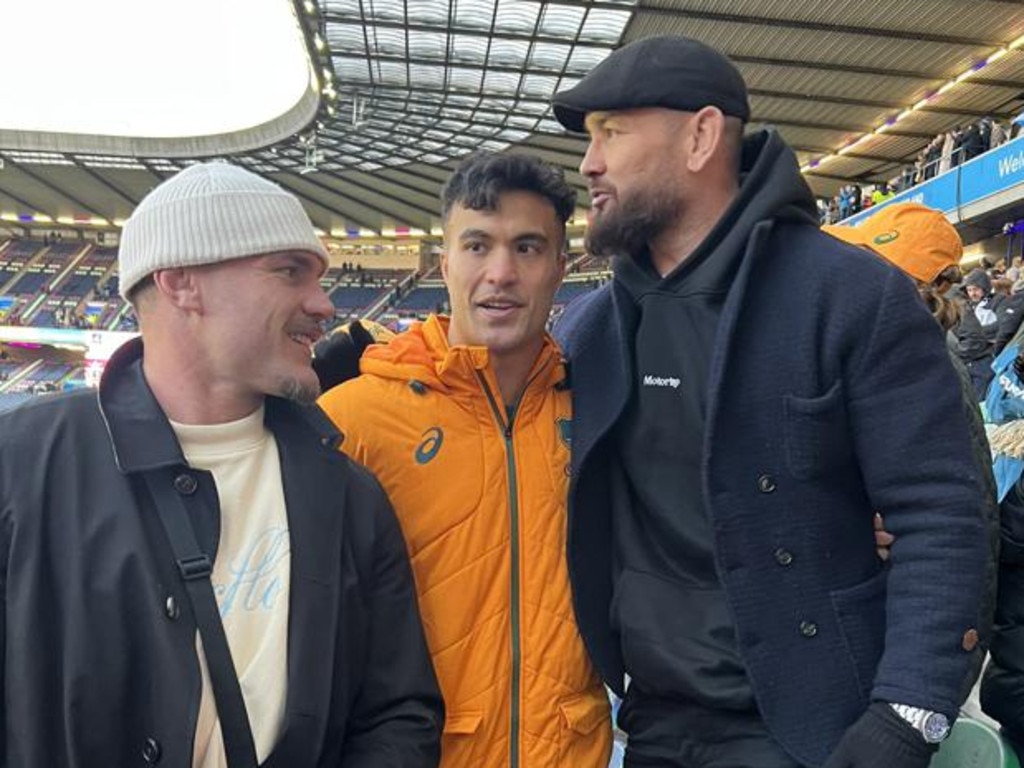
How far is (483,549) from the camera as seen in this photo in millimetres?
1808

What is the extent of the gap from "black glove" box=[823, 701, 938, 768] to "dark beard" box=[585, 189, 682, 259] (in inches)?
39.8

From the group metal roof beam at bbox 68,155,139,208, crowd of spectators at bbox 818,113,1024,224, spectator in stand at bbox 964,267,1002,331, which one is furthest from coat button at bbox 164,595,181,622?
metal roof beam at bbox 68,155,139,208

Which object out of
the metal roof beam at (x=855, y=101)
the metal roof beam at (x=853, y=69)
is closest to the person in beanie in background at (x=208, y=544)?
the metal roof beam at (x=853, y=69)

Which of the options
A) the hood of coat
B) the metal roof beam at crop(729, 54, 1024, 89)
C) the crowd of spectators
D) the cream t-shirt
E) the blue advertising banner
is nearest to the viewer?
the cream t-shirt

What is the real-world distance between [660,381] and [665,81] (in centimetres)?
62

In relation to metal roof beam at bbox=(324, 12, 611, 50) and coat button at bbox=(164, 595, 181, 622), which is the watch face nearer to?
coat button at bbox=(164, 595, 181, 622)

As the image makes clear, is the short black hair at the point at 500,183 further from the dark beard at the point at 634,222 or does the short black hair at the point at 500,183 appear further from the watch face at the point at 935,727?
the watch face at the point at 935,727

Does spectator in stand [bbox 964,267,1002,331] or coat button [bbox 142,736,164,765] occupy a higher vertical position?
spectator in stand [bbox 964,267,1002,331]

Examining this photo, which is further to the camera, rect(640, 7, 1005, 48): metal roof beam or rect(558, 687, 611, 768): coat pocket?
rect(640, 7, 1005, 48): metal roof beam

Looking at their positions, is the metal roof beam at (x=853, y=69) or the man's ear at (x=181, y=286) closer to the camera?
the man's ear at (x=181, y=286)

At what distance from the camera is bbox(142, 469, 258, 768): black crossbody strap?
53.6 inches

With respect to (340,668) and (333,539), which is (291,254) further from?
(340,668)

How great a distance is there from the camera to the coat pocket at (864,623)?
1.54 m

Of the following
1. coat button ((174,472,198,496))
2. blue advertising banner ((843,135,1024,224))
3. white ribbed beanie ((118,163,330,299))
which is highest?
blue advertising banner ((843,135,1024,224))
